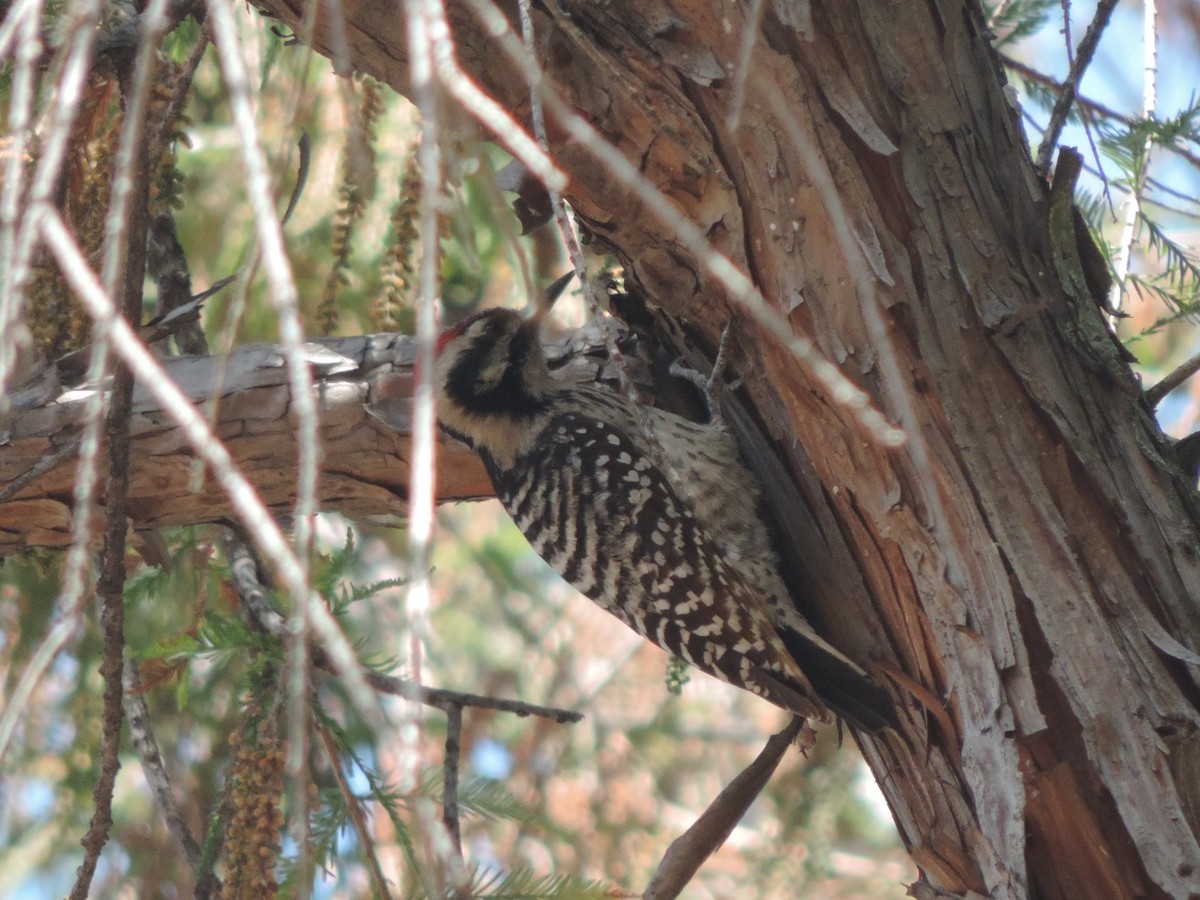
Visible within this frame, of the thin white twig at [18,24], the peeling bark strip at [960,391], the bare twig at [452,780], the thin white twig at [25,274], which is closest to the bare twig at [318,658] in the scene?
the bare twig at [452,780]

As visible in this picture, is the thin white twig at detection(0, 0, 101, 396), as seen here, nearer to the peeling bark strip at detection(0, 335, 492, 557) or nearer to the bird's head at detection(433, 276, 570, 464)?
the peeling bark strip at detection(0, 335, 492, 557)

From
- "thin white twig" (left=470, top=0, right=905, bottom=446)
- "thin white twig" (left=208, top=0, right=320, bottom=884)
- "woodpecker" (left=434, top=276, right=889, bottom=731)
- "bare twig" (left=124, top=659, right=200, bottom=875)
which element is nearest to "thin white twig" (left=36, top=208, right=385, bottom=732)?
"thin white twig" (left=208, top=0, right=320, bottom=884)

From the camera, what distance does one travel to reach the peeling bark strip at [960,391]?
2.06 m

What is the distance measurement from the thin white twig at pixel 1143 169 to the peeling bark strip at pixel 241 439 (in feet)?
5.47

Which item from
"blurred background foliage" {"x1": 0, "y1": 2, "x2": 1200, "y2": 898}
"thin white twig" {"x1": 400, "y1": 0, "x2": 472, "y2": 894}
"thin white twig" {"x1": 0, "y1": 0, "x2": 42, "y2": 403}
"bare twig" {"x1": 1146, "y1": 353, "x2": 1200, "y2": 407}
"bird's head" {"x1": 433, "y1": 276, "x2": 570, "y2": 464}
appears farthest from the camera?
"bird's head" {"x1": 433, "y1": 276, "x2": 570, "y2": 464}

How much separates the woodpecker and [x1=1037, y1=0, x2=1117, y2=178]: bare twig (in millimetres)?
1028

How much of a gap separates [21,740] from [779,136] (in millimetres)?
3104

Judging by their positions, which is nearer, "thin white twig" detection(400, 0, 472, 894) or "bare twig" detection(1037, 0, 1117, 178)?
"thin white twig" detection(400, 0, 472, 894)

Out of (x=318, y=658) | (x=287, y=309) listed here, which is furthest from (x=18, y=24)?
(x=318, y=658)

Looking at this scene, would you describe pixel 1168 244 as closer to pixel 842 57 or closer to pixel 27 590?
pixel 842 57

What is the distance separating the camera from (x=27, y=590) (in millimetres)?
3600

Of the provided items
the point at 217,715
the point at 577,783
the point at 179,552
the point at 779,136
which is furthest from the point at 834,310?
the point at 577,783

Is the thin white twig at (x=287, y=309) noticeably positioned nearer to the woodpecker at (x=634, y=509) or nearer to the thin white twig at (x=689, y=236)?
the thin white twig at (x=689, y=236)

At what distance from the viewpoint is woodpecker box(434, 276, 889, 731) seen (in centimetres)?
294
